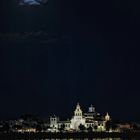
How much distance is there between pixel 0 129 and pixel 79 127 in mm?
28671

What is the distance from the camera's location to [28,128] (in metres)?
195

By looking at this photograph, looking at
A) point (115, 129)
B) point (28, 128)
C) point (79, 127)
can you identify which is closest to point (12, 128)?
point (28, 128)

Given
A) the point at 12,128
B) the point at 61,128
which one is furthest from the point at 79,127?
the point at 12,128

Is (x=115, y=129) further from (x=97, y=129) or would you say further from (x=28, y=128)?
(x=28, y=128)

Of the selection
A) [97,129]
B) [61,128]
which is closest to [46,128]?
[61,128]

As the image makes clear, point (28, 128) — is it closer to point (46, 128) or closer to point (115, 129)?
point (46, 128)

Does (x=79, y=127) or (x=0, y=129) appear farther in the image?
(x=79, y=127)

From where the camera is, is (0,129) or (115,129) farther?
(115,129)

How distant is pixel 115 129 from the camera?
655ft

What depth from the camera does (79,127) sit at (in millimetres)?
198750

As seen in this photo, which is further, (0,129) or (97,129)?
(97,129)

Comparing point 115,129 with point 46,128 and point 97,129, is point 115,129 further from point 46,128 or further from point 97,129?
point 46,128

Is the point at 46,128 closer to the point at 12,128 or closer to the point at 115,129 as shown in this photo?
the point at 12,128

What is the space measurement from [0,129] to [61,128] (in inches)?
934
